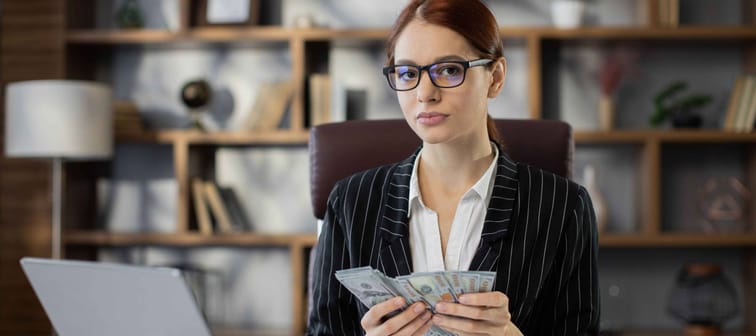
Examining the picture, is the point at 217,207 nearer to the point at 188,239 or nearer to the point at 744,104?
the point at 188,239

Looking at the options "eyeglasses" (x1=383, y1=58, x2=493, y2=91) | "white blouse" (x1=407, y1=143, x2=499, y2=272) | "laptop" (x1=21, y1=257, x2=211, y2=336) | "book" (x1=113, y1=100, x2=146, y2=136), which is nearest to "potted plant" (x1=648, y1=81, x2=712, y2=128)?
"book" (x1=113, y1=100, x2=146, y2=136)

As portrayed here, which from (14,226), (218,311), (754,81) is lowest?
(218,311)

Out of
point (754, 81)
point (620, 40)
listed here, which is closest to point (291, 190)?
point (620, 40)

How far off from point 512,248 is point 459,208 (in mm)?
115

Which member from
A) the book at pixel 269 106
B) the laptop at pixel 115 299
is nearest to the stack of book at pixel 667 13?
the book at pixel 269 106

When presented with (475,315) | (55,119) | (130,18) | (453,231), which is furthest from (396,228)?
(130,18)

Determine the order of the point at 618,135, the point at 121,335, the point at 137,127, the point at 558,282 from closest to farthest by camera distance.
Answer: the point at 121,335
the point at 558,282
the point at 618,135
the point at 137,127

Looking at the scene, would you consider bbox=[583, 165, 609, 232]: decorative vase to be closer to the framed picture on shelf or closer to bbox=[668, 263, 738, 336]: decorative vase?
bbox=[668, 263, 738, 336]: decorative vase

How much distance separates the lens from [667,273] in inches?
150

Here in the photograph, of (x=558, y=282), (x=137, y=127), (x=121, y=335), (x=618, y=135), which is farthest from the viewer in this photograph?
(x=137, y=127)

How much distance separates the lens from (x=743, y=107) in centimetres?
357

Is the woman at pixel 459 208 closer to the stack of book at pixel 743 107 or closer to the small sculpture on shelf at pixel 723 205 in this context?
the stack of book at pixel 743 107

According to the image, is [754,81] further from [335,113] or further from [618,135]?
[335,113]

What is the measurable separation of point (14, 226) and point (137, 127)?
68 centimetres
